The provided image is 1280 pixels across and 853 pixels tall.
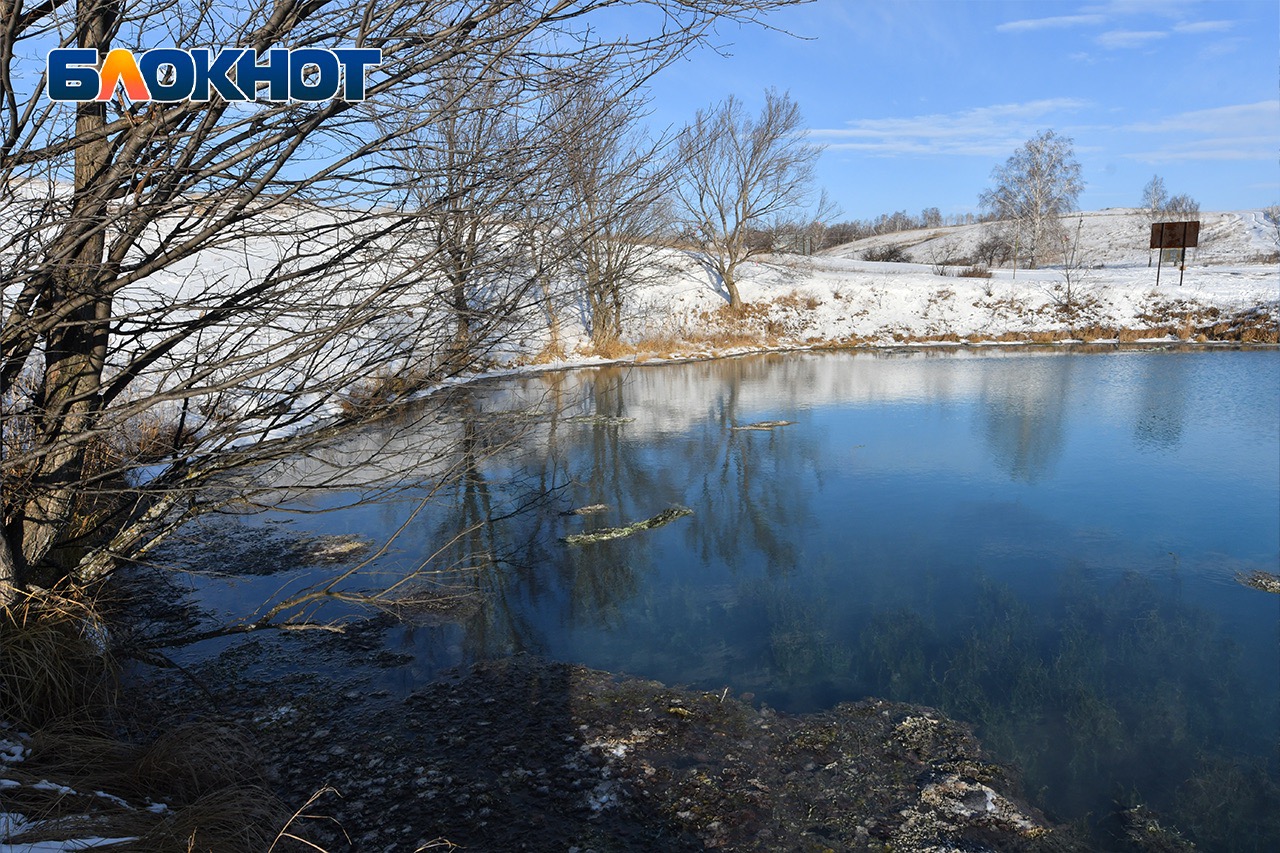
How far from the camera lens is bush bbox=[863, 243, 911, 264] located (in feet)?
172

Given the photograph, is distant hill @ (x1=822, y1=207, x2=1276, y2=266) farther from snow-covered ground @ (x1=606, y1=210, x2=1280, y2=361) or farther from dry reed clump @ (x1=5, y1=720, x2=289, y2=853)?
dry reed clump @ (x1=5, y1=720, x2=289, y2=853)

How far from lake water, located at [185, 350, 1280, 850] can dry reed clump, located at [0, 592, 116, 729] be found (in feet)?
4.67

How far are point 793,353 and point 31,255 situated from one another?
23726 millimetres

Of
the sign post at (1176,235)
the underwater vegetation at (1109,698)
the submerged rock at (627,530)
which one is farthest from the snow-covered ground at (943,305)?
the underwater vegetation at (1109,698)

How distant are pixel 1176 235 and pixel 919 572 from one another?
3128cm

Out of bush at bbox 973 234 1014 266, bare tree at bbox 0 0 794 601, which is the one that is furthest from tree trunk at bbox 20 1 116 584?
Answer: bush at bbox 973 234 1014 266

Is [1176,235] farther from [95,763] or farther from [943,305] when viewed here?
[95,763]

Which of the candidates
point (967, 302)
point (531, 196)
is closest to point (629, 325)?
point (967, 302)

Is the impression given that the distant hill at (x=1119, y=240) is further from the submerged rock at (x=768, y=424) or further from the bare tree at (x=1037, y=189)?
the submerged rock at (x=768, y=424)

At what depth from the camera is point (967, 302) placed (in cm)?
2953

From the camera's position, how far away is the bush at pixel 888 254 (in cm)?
5233

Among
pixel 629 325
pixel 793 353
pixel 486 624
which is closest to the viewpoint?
pixel 486 624

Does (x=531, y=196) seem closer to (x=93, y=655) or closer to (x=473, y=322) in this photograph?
(x=473, y=322)

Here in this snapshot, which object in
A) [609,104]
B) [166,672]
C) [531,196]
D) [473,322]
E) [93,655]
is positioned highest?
[609,104]
